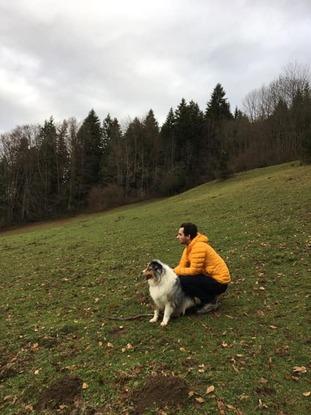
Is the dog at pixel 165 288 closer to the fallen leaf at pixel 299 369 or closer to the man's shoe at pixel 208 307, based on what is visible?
the man's shoe at pixel 208 307

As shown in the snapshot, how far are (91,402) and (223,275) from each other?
4147 millimetres

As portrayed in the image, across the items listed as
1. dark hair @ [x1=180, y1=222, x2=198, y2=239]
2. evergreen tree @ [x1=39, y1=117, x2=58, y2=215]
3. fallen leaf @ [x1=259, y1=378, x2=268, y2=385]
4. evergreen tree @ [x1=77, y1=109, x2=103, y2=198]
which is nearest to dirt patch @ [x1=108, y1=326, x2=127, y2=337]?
dark hair @ [x1=180, y1=222, x2=198, y2=239]

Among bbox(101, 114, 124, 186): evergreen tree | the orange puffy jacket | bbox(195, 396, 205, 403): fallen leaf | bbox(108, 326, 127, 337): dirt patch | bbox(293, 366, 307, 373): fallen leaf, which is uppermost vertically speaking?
bbox(101, 114, 124, 186): evergreen tree

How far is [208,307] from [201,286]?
1.96ft

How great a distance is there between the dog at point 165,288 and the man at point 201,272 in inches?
11.6

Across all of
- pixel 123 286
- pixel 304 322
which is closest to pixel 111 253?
pixel 123 286

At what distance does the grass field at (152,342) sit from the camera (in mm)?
6504

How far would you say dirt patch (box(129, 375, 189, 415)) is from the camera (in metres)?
6.28

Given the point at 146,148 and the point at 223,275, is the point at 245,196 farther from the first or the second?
the point at 146,148

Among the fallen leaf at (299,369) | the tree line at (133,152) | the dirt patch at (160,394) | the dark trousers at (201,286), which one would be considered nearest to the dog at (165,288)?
the dark trousers at (201,286)

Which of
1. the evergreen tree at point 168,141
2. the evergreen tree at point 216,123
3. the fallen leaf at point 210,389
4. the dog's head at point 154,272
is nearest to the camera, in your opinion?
the fallen leaf at point 210,389


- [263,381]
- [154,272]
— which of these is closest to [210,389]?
[263,381]

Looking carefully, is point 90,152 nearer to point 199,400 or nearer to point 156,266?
point 156,266

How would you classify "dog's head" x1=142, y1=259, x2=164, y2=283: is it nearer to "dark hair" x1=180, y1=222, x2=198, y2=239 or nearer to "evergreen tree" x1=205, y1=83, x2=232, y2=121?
"dark hair" x1=180, y1=222, x2=198, y2=239
